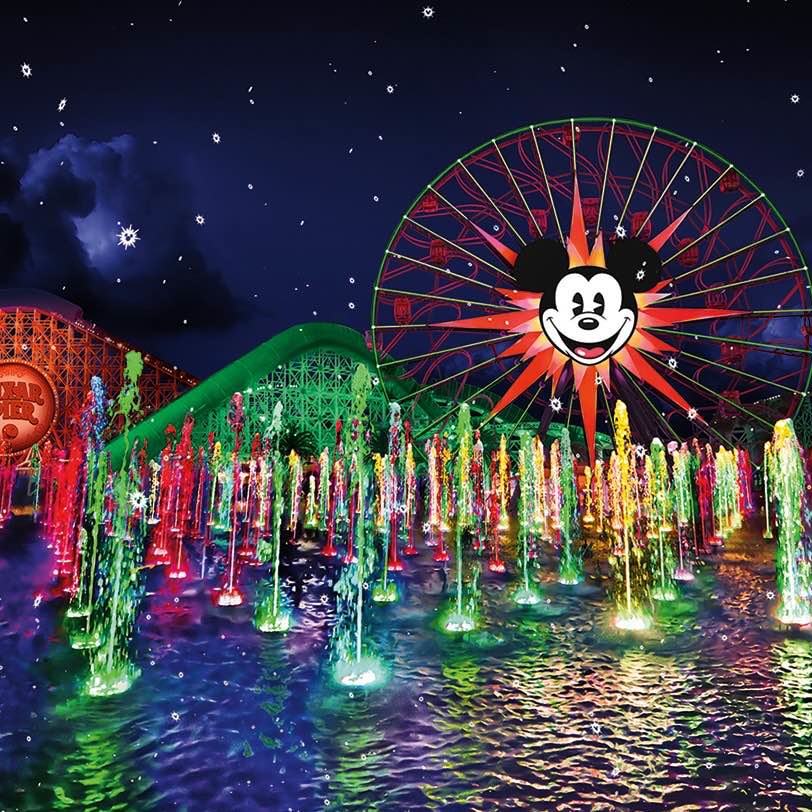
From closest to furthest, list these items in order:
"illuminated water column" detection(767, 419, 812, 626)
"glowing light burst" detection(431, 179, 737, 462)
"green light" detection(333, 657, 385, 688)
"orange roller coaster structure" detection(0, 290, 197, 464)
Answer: "green light" detection(333, 657, 385, 688), "illuminated water column" detection(767, 419, 812, 626), "glowing light burst" detection(431, 179, 737, 462), "orange roller coaster structure" detection(0, 290, 197, 464)

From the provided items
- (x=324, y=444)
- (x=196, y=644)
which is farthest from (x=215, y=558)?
(x=324, y=444)

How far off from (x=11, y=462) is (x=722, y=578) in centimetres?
3386

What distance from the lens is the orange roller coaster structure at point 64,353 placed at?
34.6 metres

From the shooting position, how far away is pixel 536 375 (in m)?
18.2

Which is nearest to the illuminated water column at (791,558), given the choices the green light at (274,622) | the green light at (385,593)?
the green light at (385,593)

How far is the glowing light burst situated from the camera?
1786cm

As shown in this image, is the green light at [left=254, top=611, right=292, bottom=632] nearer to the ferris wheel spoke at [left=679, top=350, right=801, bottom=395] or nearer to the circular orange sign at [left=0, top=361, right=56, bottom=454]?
the ferris wheel spoke at [left=679, top=350, right=801, bottom=395]

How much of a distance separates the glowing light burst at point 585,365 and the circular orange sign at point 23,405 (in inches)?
1046

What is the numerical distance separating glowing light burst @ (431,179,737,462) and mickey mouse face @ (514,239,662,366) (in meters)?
0.19

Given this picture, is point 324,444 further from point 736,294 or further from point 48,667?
point 48,667

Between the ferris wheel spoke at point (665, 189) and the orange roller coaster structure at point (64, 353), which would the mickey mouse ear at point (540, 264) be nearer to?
the ferris wheel spoke at point (665, 189)

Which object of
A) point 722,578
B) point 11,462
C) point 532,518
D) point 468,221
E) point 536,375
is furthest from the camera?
point 11,462

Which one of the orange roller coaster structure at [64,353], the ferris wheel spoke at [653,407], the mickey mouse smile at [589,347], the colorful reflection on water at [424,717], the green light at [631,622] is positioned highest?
the orange roller coaster structure at [64,353]

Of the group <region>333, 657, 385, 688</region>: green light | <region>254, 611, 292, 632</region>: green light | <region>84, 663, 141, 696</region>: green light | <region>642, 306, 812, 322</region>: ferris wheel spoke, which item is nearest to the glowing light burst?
<region>642, 306, 812, 322</region>: ferris wheel spoke
